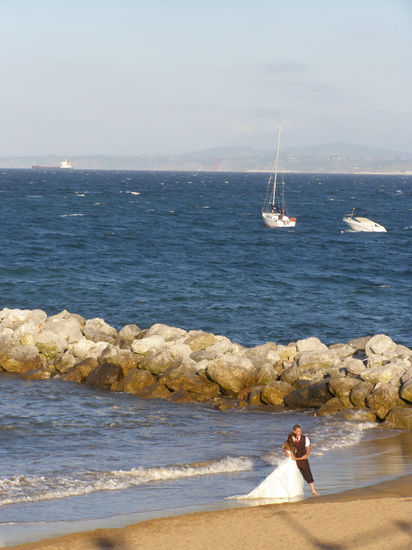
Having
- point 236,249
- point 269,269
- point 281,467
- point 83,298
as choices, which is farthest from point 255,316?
point 236,249

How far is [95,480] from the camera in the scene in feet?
48.8

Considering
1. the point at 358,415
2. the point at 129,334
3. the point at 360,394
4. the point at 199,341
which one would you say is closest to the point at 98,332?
the point at 129,334

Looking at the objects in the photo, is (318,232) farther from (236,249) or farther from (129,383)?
(129,383)

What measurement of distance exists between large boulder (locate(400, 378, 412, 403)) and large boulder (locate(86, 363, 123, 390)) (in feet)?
29.2

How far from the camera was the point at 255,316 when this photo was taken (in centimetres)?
3456

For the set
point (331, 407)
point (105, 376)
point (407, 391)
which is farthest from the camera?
point (105, 376)

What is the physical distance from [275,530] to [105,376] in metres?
12.5

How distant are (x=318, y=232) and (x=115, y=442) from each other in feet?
201

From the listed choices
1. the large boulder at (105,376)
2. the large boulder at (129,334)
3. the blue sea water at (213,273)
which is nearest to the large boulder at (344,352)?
the blue sea water at (213,273)

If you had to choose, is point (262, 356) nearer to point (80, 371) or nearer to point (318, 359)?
point (318, 359)

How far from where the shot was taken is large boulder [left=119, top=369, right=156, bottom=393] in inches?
901

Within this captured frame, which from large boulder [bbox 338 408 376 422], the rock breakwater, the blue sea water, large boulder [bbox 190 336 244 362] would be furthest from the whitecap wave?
the blue sea water

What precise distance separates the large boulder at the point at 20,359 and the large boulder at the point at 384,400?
11723 mm

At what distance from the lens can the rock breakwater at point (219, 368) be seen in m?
20.2
